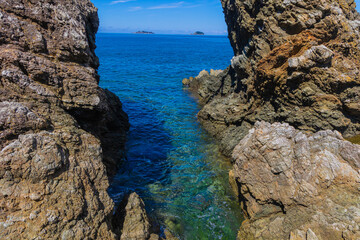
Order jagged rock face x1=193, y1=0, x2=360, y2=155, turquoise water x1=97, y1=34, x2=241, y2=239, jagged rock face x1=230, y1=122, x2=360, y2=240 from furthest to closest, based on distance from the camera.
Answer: jagged rock face x1=193, y1=0, x2=360, y2=155 → turquoise water x1=97, y1=34, x2=241, y2=239 → jagged rock face x1=230, y1=122, x2=360, y2=240

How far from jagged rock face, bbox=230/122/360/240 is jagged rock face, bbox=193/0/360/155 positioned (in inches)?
205

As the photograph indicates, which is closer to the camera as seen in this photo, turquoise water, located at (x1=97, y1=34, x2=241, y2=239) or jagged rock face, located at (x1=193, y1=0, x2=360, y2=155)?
turquoise water, located at (x1=97, y1=34, x2=241, y2=239)

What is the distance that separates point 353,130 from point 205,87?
2217cm

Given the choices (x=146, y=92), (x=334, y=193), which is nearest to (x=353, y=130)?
(x=334, y=193)

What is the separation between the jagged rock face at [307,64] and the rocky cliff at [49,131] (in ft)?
42.6

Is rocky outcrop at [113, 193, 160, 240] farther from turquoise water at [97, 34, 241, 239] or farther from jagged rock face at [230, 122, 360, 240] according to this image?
jagged rock face at [230, 122, 360, 240]

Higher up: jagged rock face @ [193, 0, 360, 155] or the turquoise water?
jagged rock face @ [193, 0, 360, 155]

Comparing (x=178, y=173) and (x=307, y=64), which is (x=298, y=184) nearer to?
(x=307, y=64)

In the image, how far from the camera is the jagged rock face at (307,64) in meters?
15.2

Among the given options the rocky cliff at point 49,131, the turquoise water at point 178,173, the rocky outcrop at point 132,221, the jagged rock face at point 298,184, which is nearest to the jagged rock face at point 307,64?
the turquoise water at point 178,173

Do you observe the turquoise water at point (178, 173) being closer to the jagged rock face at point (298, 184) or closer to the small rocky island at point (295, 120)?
the small rocky island at point (295, 120)

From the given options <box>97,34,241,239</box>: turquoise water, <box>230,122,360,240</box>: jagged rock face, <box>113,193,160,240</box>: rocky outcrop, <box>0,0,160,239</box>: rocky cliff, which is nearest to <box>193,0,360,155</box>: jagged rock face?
<box>97,34,241,239</box>: turquoise water

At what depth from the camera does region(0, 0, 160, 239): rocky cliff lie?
24.2 feet

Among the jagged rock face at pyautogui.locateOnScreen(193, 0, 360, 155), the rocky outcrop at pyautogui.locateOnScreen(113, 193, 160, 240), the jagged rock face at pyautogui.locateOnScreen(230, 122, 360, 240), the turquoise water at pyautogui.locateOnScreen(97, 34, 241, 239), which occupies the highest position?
the jagged rock face at pyautogui.locateOnScreen(193, 0, 360, 155)
